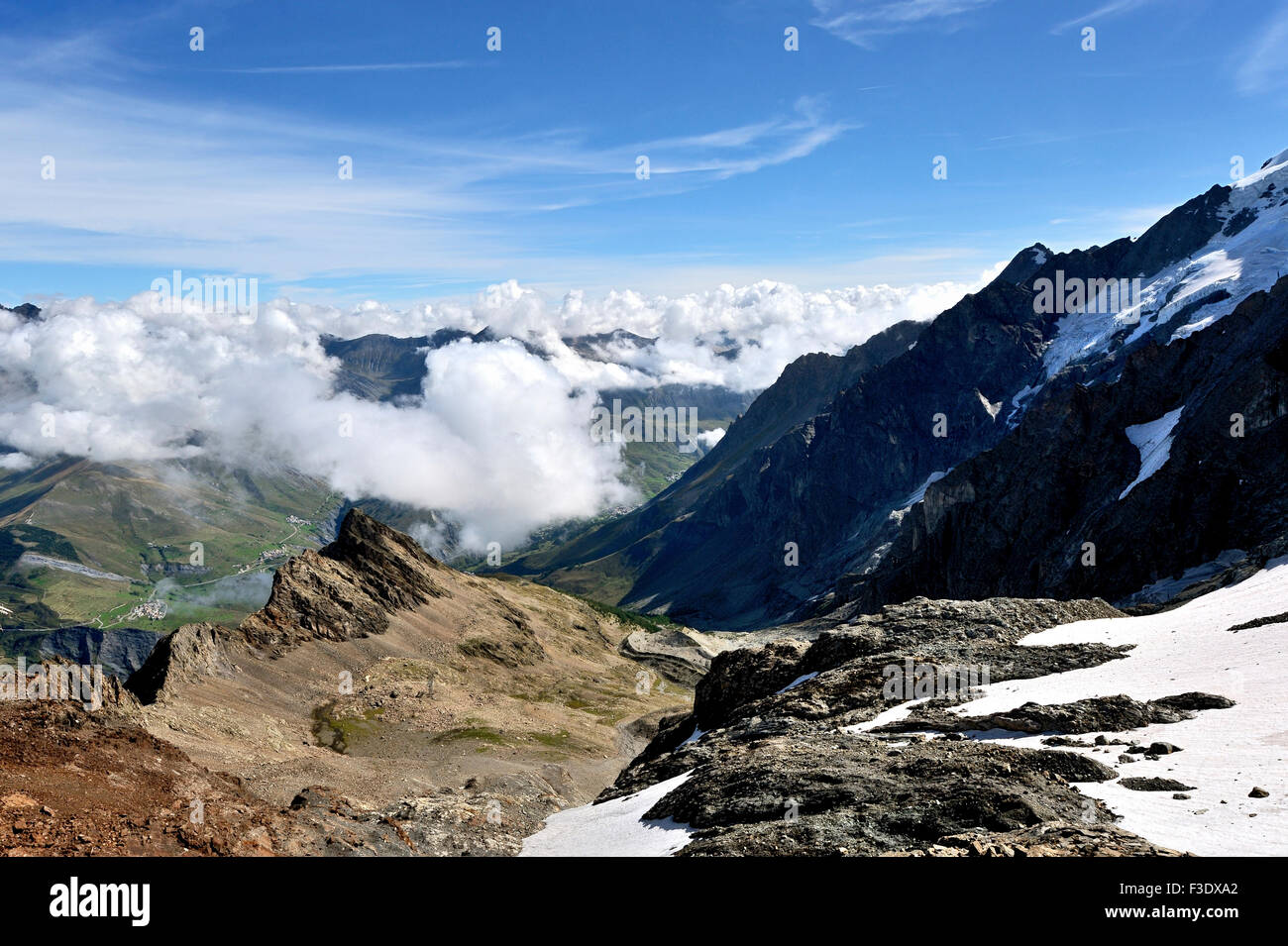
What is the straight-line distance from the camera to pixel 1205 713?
3691cm

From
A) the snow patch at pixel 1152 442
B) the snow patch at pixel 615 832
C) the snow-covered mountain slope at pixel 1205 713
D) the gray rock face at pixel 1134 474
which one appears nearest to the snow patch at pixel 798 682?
the snow-covered mountain slope at pixel 1205 713

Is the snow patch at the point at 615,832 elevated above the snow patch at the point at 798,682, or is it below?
below

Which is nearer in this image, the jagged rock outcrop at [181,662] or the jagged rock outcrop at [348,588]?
the jagged rock outcrop at [181,662]

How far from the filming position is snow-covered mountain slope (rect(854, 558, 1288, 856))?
2555cm

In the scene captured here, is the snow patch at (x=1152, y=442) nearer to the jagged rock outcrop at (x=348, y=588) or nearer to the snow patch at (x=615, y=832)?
the snow patch at (x=615, y=832)

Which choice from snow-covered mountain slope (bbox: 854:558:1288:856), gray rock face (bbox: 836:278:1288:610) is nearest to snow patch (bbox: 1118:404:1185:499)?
gray rock face (bbox: 836:278:1288:610)

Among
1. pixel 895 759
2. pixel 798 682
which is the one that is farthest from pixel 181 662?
pixel 895 759

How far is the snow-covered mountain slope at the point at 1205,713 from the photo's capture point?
2555 centimetres

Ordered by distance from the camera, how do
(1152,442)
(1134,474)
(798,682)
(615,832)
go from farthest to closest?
(1152,442) → (1134,474) → (798,682) → (615,832)

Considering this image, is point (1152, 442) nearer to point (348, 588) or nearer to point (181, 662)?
point (348, 588)

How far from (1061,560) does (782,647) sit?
98558 millimetres

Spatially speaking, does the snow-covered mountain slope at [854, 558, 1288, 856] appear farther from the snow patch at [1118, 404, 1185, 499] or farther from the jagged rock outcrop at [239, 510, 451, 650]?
the jagged rock outcrop at [239, 510, 451, 650]

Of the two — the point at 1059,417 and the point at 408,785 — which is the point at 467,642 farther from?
the point at 1059,417
